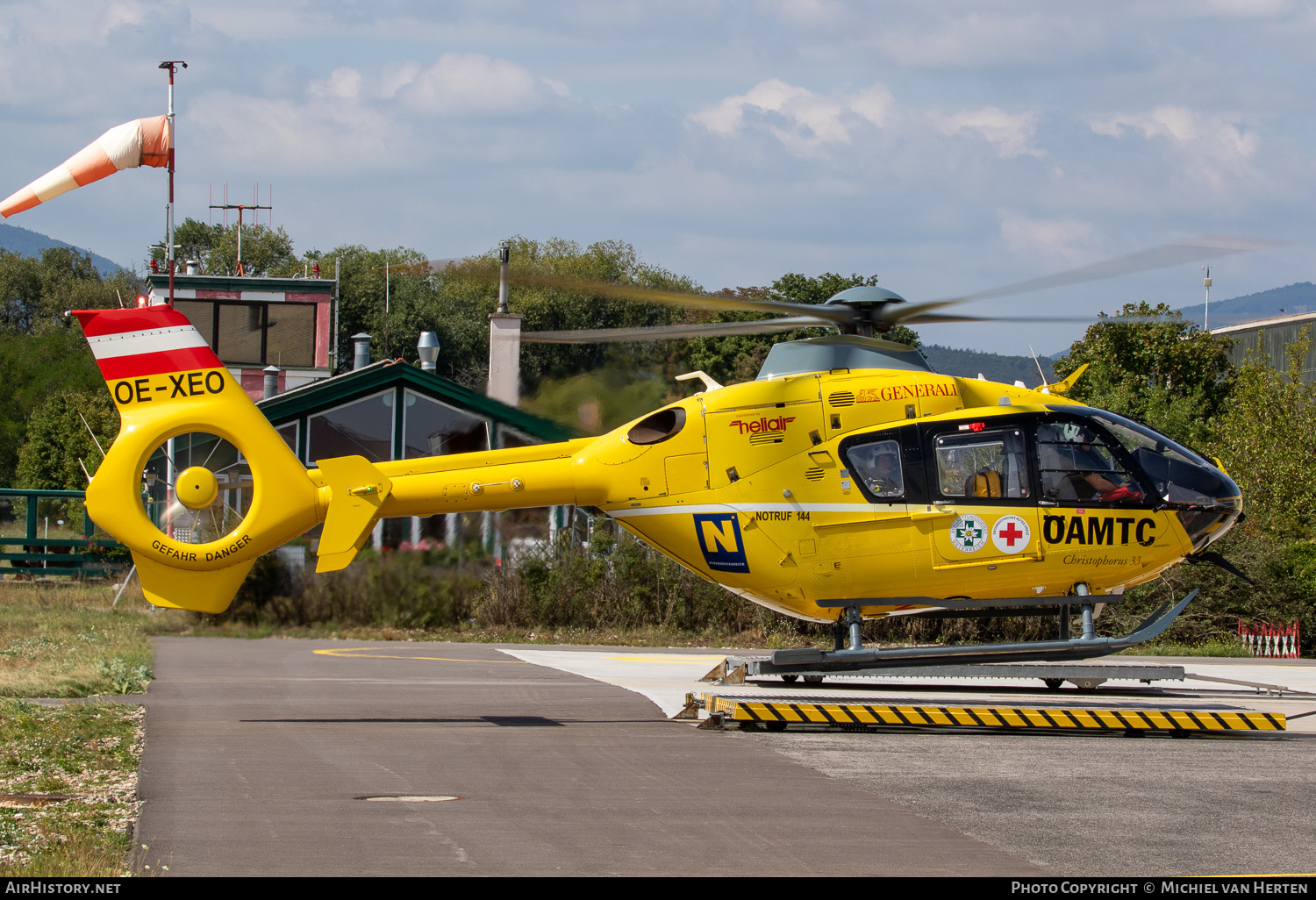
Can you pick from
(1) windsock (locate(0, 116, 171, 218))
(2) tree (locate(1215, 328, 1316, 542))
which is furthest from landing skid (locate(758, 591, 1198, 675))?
(2) tree (locate(1215, 328, 1316, 542))

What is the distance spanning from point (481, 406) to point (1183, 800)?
18.1 m

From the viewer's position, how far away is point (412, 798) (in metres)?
8.65

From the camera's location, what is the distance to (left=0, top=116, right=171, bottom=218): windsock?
40.6 ft

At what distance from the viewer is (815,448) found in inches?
510

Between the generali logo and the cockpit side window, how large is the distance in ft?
9.02

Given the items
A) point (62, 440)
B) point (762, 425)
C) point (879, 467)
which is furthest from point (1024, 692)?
point (62, 440)

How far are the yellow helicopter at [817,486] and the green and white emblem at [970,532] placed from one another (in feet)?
0.07

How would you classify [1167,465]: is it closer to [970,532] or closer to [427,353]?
[970,532]

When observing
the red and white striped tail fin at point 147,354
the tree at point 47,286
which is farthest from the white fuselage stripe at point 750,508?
the tree at point 47,286

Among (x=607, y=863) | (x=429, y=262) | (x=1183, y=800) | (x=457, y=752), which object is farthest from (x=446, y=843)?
(x=429, y=262)

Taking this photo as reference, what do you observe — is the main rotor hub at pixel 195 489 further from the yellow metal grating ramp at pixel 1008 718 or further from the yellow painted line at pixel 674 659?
the yellow painted line at pixel 674 659

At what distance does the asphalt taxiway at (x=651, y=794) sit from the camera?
23.1 ft

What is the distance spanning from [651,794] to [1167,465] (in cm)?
734

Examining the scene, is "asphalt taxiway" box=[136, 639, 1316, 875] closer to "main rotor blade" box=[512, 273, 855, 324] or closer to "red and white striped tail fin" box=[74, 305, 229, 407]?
"red and white striped tail fin" box=[74, 305, 229, 407]
